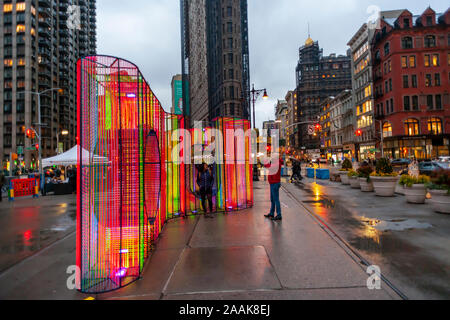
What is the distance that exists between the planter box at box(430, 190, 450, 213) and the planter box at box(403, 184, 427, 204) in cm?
146

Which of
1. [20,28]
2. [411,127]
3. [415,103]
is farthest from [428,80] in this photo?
[20,28]

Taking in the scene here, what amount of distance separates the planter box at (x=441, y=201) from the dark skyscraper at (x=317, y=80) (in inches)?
4376

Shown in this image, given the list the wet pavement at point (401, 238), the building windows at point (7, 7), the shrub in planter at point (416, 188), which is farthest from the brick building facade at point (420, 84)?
the building windows at point (7, 7)

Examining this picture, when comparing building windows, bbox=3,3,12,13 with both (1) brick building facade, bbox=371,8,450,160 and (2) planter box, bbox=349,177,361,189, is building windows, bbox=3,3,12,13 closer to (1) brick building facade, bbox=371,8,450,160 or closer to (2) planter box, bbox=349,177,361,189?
(1) brick building facade, bbox=371,8,450,160

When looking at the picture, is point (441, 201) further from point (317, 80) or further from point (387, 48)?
point (317, 80)

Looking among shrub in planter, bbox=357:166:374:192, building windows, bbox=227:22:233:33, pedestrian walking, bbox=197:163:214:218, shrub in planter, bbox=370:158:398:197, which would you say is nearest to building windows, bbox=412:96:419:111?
building windows, bbox=227:22:233:33

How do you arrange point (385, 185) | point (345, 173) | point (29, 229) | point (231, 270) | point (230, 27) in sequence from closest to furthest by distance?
point (231, 270)
point (29, 229)
point (385, 185)
point (345, 173)
point (230, 27)

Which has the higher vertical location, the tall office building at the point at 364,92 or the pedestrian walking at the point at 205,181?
the tall office building at the point at 364,92

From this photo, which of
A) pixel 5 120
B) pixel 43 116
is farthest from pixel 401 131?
pixel 5 120

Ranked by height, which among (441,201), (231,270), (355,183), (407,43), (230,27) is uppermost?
(230,27)

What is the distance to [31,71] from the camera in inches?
2810

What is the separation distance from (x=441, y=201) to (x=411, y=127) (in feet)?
161

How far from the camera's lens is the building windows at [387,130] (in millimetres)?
51375

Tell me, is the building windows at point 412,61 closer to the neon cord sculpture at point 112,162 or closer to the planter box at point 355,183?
the planter box at point 355,183
